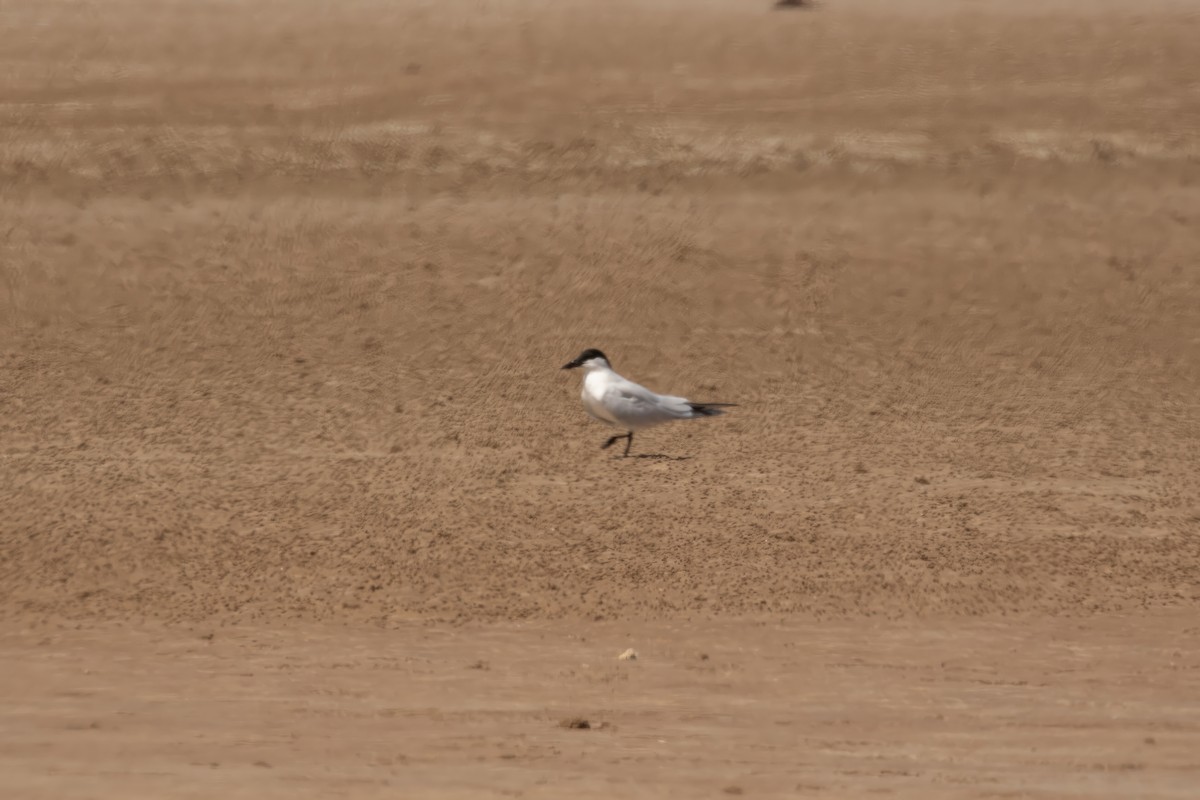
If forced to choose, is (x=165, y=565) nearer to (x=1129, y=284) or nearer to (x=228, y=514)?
(x=228, y=514)

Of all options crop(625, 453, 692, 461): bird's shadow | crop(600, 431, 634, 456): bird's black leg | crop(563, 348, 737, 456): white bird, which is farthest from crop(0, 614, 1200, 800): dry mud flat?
crop(600, 431, 634, 456): bird's black leg

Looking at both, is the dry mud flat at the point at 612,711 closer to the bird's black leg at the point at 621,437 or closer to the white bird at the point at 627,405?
the white bird at the point at 627,405

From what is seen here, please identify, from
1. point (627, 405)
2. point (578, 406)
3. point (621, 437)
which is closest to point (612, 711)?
point (627, 405)

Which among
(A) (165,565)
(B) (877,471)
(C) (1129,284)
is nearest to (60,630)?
(A) (165,565)

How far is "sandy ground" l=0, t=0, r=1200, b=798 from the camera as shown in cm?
707

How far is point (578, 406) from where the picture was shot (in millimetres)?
12148

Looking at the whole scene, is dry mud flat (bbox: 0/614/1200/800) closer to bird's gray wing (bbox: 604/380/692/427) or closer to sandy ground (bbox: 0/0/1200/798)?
sandy ground (bbox: 0/0/1200/798)

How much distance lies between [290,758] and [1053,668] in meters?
3.41

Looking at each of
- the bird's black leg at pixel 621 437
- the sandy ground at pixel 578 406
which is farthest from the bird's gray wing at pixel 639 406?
the bird's black leg at pixel 621 437

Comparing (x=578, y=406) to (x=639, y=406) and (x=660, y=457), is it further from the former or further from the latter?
(x=639, y=406)

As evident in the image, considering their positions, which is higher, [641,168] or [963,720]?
[641,168]

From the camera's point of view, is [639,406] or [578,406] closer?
[639,406]

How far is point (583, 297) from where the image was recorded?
45.4 feet

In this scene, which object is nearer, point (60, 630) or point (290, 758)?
point (290, 758)
